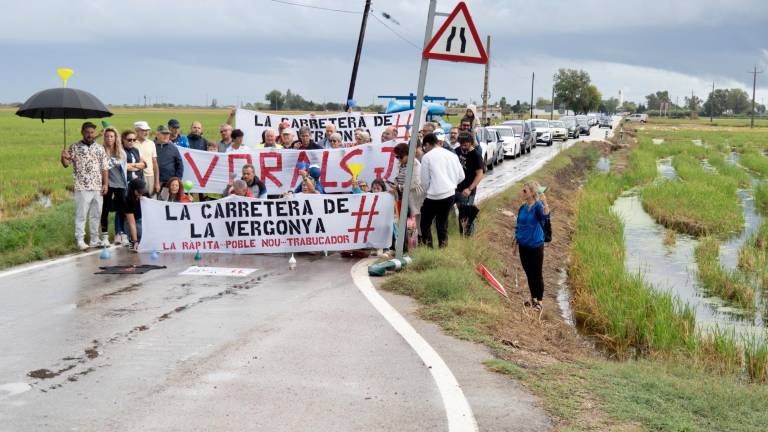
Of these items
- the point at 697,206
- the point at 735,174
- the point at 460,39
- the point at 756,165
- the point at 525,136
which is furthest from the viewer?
the point at 525,136

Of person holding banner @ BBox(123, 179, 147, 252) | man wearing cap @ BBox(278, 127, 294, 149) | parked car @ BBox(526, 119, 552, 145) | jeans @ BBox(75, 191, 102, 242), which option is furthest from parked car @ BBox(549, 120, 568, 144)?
jeans @ BBox(75, 191, 102, 242)

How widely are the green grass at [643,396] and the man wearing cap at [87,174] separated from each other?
805 centimetres

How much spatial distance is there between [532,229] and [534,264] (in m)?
0.47

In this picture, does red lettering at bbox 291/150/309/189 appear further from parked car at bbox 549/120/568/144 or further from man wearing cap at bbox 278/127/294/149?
parked car at bbox 549/120/568/144

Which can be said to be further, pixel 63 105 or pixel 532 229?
pixel 63 105

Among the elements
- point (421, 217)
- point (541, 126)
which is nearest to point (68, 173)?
point (421, 217)

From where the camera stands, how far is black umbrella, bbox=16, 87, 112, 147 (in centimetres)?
1333

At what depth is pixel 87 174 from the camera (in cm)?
1274

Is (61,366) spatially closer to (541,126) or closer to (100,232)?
(100,232)

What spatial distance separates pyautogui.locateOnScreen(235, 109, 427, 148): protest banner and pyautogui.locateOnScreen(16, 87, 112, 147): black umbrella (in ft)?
12.7

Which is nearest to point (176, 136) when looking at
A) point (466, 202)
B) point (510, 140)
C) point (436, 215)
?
point (466, 202)

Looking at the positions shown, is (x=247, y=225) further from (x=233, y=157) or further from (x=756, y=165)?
(x=756, y=165)

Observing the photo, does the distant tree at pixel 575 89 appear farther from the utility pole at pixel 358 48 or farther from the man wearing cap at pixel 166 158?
the man wearing cap at pixel 166 158

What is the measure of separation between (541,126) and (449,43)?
45.0 meters
